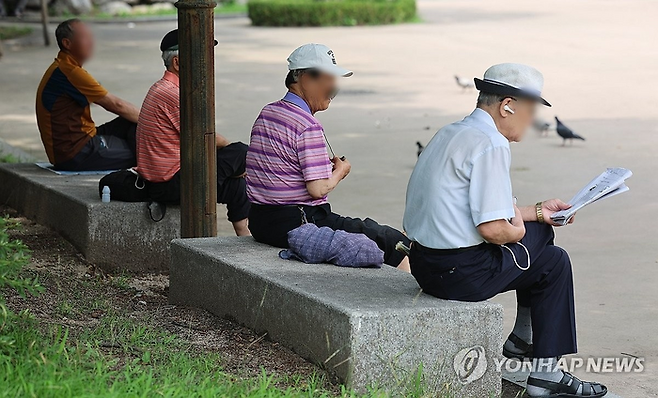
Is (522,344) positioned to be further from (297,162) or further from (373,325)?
(297,162)

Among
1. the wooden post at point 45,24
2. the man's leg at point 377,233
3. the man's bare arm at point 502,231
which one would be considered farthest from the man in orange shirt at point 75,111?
the wooden post at point 45,24

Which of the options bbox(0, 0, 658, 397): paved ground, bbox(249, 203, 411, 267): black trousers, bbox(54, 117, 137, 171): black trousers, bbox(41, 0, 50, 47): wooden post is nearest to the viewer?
bbox(249, 203, 411, 267): black trousers

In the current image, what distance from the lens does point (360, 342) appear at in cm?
376

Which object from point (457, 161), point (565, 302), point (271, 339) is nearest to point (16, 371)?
point (271, 339)

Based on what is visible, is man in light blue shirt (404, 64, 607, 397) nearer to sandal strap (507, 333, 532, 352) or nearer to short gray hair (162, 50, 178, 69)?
sandal strap (507, 333, 532, 352)

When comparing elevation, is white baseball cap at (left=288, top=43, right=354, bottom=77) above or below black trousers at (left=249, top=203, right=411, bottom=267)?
above

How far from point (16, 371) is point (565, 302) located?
2.19m

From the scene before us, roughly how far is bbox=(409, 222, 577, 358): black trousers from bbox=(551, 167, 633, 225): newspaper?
128mm

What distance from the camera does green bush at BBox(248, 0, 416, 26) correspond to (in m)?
29.0

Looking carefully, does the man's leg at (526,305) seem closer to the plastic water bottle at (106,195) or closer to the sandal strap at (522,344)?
the sandal strap at (522,344)

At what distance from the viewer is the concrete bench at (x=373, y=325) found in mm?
3797

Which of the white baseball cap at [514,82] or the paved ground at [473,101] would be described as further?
the paved ground at [473,101]

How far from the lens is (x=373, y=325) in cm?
377

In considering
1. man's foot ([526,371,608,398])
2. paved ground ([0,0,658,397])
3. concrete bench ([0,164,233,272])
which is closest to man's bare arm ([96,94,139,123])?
concrete bench ([0,164,233,272])
